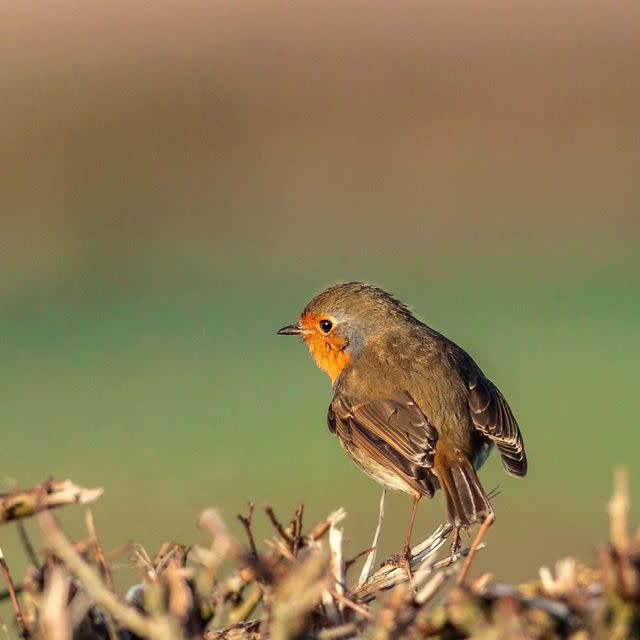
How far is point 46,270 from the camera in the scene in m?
19.5

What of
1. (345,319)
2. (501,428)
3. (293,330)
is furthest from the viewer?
(293,330)

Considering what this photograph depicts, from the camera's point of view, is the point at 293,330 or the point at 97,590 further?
the point at 293,330

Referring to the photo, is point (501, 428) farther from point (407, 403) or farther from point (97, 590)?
point (97, 590)

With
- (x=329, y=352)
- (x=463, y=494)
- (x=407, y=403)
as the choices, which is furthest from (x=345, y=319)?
(x=463, y=494)

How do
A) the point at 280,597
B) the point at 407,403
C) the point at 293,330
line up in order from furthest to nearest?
the point at 293,330 → the point at 407,403 → the point at 280,597

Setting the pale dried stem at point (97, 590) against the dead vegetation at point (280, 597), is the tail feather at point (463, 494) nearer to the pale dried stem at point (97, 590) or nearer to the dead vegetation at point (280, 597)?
the dead vegetation at point (280, 597)

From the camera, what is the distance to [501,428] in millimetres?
4574

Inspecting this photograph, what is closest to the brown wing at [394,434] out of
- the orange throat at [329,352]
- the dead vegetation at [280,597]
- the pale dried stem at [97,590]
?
the orange throat at [329,352]

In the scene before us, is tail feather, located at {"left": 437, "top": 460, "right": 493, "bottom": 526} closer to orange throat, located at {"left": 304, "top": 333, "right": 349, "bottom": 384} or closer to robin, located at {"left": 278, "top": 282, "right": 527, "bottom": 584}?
robin, located at {"left": 278, "top": 282, "right": 527, "bottom": 584}

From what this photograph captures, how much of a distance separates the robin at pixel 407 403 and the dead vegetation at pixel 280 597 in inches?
77.6

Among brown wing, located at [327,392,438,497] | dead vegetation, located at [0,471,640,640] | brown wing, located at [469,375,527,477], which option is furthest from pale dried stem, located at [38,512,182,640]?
brown wing, located at [469,375,527,477]

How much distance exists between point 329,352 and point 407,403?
2.21 feet

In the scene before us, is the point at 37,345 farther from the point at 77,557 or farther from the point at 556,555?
the point at 77,557

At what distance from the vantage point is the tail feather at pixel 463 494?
409cm
